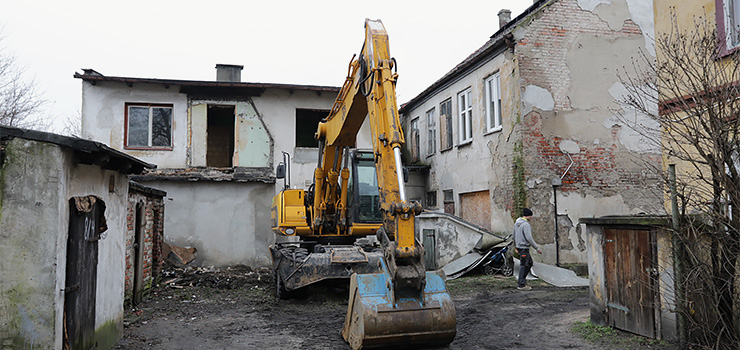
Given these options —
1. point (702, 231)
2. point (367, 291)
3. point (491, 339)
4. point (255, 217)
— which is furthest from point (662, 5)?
point (255, 217)

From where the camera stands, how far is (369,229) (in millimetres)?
10391

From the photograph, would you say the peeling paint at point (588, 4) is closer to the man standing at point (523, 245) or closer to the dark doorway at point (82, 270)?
the man standing at point (523, 245)

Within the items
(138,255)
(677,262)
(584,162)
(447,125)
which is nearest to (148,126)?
(138,255)

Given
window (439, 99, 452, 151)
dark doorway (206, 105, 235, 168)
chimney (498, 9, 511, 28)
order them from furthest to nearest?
dark doorway (206, 105, 235, 168) → chimney (498, 9, 511, 28) → window (439, 99, 452, 151)

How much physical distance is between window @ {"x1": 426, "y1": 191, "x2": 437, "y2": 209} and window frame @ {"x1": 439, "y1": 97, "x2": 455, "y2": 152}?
163cm

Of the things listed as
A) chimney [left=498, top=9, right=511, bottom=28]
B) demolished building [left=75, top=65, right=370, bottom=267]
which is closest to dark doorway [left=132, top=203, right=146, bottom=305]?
demolished building [left=75, top=65, right=370, bottom=267]

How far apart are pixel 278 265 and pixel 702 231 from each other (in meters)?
6.74

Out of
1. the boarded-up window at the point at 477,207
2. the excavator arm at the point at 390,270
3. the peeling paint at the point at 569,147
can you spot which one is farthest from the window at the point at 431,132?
the excavator arm at the point at 390,270

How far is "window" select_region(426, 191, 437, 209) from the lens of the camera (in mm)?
18609

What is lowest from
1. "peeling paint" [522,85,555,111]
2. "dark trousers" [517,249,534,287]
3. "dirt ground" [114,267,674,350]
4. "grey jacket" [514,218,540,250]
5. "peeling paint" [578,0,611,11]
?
"dirt ground" [114,267,674,350]

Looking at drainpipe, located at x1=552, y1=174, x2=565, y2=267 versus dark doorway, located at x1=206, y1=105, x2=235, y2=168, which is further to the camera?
dark doorway, located at x1=206, y1=105, x2=235, y2=168

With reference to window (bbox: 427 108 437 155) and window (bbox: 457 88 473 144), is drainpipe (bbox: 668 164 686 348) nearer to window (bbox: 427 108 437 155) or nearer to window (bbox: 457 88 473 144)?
window (bbox: 457 88 473 144)

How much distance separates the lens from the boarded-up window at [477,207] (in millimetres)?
15109

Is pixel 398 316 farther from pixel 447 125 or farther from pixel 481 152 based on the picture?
pixel 447 125
